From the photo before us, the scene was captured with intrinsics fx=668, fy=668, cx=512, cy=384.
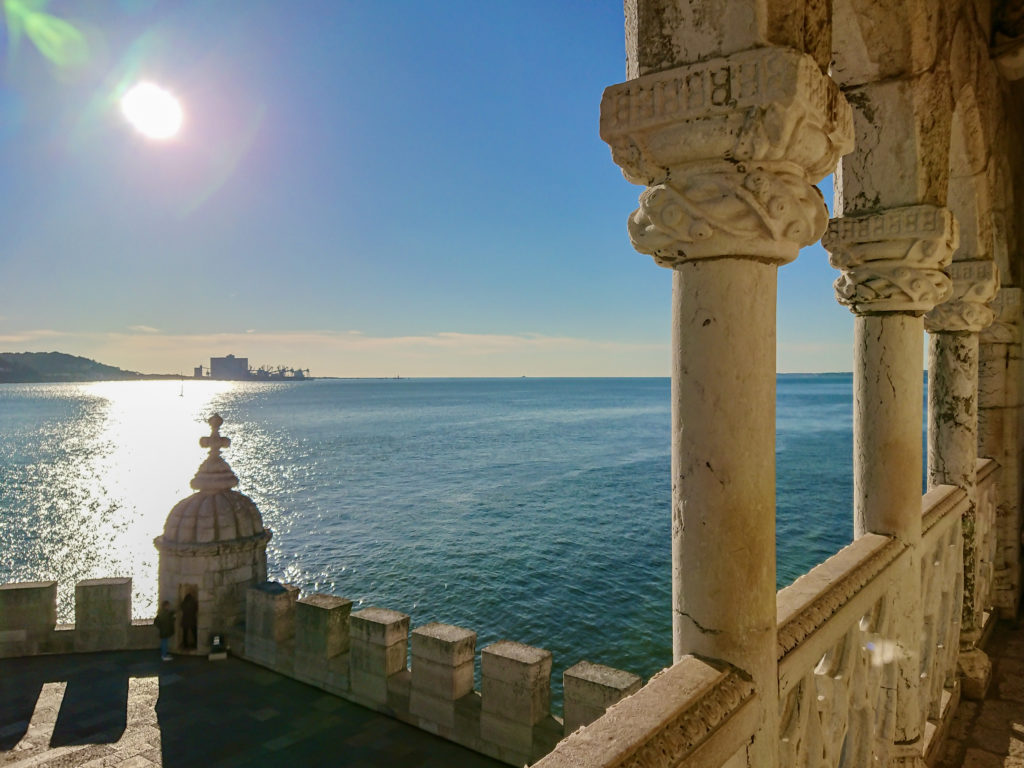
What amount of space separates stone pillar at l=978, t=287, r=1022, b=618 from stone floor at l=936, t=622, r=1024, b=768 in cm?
97

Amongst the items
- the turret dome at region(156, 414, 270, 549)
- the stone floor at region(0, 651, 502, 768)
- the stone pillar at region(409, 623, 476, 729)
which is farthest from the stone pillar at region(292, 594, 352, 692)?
the turret dome at region(156, 414, 270, 549)

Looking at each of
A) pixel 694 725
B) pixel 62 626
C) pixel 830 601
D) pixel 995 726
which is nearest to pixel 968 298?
pixel 995 726

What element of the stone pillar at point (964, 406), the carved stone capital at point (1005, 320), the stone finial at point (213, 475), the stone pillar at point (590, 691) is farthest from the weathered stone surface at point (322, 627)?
the carved stone capital at point (1005, 320)

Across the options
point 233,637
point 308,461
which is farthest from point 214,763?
point 308,461

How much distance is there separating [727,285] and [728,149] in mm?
397

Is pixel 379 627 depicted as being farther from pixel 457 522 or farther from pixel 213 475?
pixel 457 522

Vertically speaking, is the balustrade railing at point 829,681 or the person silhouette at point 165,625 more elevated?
the balustrade railing at point 829,681

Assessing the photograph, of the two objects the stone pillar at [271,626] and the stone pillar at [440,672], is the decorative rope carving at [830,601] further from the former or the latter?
the stone pillar at [271,626]

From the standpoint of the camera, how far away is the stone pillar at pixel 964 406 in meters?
4.74

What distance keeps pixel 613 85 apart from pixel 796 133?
58cm

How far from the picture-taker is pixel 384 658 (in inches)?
284

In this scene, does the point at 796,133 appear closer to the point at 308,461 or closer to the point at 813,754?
the point at 813,754

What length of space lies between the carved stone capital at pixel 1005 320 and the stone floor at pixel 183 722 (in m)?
6.19

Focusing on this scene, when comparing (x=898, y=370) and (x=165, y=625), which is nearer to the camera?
(x=898, y=370)
